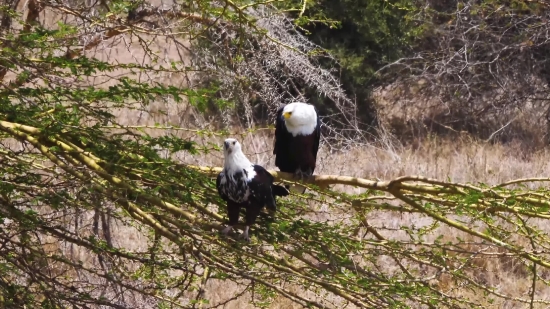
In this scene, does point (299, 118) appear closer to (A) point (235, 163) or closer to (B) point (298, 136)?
(B) point (298, 136)

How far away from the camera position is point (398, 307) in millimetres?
2332

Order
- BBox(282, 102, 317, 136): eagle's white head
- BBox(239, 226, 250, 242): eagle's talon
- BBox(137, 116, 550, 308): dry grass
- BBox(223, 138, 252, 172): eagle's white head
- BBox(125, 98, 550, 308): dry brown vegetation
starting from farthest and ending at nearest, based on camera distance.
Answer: BBox(137, 116, 550, 308): dry grass → BBox(125, 98, 550, 308): dry brown vegetation → BBox(282, 102, 317, 136): eagle's white head → BBox(223, 138, 252, 172): eagle's white head → BBox(239, 226, 250, 242): eagle's talon

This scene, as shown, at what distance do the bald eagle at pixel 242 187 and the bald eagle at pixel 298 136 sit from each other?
0.75 meters

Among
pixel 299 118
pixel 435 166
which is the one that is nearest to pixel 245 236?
pixel 299 118

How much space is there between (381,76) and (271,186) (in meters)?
6.27

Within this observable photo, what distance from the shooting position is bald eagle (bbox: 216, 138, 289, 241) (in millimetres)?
2664

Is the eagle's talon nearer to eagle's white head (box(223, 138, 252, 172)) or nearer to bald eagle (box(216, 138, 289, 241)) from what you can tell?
bald eagle (box(216, 138, 289, 241))

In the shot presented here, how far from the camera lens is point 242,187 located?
270 centimetres

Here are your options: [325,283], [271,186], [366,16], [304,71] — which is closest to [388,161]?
[366,16]

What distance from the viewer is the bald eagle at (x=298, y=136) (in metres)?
3.58

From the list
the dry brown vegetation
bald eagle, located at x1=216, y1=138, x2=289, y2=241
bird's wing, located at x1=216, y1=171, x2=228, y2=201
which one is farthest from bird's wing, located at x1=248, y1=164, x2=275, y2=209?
the dry brown vegetation

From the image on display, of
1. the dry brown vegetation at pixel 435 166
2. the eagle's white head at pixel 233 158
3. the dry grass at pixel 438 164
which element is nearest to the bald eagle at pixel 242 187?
the eagle's white head at pixel 233 158

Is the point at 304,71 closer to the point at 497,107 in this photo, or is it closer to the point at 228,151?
the point at 228,151

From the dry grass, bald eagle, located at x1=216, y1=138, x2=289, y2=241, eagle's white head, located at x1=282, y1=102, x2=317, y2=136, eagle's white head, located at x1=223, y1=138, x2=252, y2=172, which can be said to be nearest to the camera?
bald eagle, located at x1=216, y1=138, x2=289, y2=241
